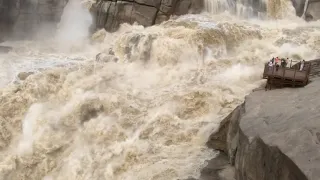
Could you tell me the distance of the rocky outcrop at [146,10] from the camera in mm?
20312

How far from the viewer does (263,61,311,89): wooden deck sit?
39.1 ft

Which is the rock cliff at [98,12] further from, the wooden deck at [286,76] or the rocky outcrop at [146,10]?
the wooden deck at [286,76]

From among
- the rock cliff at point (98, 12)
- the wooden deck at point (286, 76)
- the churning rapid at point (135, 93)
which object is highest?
the rock cliff at point (98, 12)

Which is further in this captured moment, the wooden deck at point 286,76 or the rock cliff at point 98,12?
the rock cliff at point 98,12

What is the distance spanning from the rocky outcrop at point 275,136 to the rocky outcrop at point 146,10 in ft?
31.3

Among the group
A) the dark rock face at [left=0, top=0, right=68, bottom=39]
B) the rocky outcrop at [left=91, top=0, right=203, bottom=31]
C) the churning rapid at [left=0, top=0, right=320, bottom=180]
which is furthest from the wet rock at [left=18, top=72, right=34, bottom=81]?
the dark rock face at [left=0, top=0, right=68, bottom=39]

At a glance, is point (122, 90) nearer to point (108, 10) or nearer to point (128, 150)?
point (128, 150)

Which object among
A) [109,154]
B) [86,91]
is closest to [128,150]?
[109,154]

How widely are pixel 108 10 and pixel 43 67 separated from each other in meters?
5.84

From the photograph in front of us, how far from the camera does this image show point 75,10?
22.4m

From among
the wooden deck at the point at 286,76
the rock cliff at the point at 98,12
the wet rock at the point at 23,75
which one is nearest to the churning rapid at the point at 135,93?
the wet rock at the point at 23,75

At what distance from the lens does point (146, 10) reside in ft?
67.0

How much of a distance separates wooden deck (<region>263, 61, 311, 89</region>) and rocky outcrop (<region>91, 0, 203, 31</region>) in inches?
355

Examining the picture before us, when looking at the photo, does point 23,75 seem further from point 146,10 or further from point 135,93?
point 146,10
